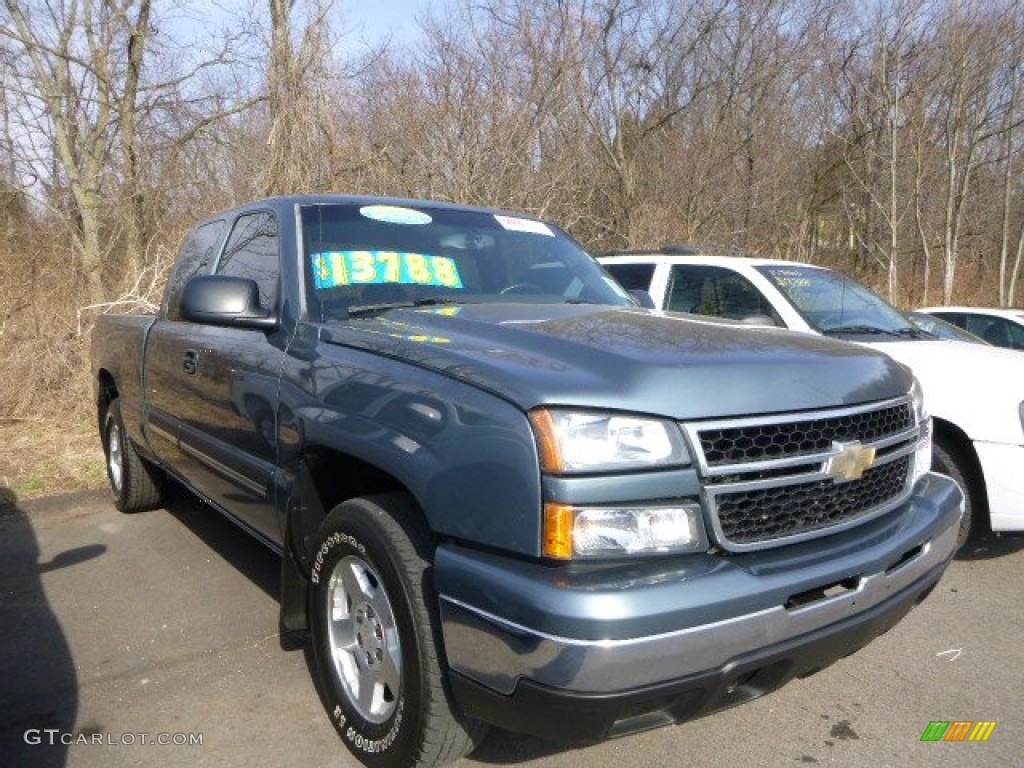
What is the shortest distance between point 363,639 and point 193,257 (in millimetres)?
2807

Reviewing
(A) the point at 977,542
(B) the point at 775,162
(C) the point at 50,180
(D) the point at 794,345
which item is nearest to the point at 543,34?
(C) the point at 50,180

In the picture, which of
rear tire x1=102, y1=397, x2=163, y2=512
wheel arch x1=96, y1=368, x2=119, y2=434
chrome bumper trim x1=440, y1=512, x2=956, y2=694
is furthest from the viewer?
wheel arch x1=96, y1=368, x2=119, y2=434

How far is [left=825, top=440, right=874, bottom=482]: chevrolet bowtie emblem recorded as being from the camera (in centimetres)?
224

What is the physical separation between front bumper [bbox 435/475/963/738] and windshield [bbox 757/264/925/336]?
344 centimetres

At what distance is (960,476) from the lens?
14.3 feet

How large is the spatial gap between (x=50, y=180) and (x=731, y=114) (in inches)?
649

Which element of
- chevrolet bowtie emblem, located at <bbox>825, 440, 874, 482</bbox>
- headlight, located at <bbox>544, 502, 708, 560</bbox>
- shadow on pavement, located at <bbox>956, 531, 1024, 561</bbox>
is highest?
chevrolet bowtie emblem, located at <bbox>825, 440, 874, 482</bbox>

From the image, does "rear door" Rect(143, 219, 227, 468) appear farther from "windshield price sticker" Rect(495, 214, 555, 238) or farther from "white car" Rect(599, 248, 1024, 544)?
"white car" Rect(599, 248, 1024, 544)

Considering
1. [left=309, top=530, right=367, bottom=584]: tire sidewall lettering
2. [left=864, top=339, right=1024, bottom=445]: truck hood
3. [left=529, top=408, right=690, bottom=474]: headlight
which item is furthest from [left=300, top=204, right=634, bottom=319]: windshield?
[left=864, top=339, right=1024, bottom=445]: truck hood

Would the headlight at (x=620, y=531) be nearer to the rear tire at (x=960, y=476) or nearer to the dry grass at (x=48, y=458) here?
the rear tire at (x=960, y=476)

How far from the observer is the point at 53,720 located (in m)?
2.87

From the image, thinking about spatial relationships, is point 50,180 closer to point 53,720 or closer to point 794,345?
point 53,720

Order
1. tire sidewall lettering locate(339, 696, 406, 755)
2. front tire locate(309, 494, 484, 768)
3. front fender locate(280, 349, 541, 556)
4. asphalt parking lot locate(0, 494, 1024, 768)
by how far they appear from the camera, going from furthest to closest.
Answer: asphalt parking lot locate(0, 494, 1024, 768)
tire sidewall lettering locate(339, 696, 406, 755)
front tire locate(309, 494, 484, 768)
front fender locate(280, 349, 541, 556)

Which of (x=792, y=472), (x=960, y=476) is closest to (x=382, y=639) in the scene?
(x=792, y=472)
